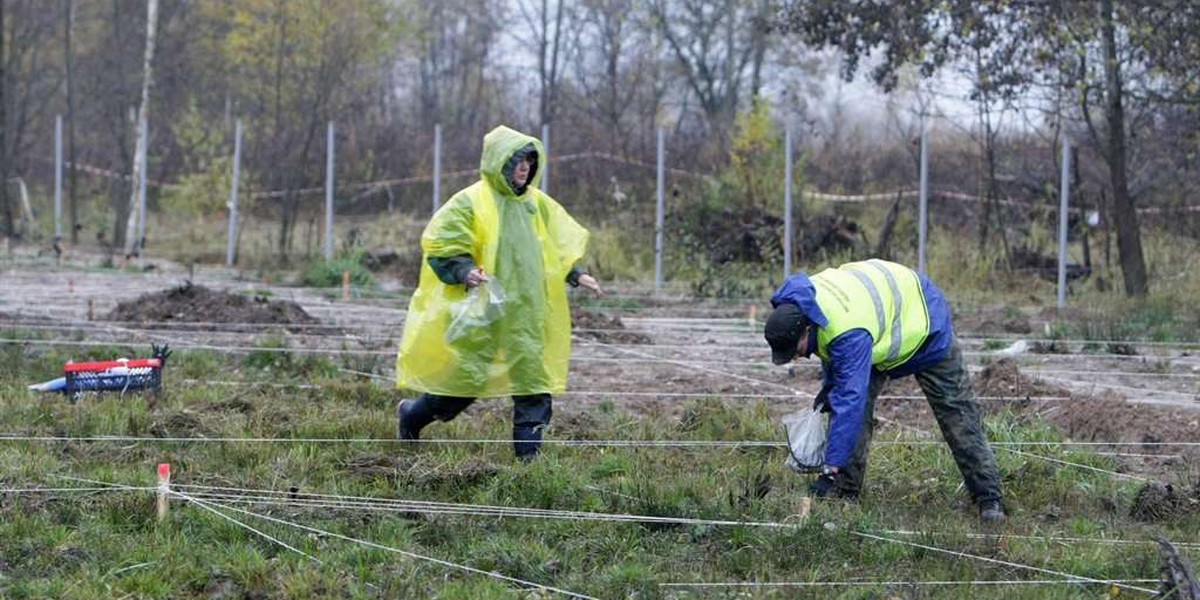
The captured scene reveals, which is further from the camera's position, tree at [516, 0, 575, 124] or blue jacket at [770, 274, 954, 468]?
tree at [516, 0, 575, 124]

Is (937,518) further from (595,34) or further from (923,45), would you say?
(595,34)

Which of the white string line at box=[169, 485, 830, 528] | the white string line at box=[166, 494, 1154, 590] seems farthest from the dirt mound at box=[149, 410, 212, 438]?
the white string line at box=[166, 494, 1154, 590]

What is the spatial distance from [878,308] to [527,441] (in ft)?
6.36

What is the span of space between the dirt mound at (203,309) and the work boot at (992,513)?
711 centimetres

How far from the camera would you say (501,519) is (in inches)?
225

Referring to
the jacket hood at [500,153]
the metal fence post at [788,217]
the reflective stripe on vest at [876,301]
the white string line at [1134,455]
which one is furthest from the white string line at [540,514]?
the metal fence post at [788,217]

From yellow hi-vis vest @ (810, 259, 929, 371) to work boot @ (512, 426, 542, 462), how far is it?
5.46 ft

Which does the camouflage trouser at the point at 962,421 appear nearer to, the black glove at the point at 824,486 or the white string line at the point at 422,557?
the black glove at the point at 824,486

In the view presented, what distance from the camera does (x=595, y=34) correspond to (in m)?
32.5

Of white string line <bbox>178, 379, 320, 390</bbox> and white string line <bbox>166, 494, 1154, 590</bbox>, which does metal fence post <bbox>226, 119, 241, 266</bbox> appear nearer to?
white string line <bbox>178, 379, 320, 390</bbox>

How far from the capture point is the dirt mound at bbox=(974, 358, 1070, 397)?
874cm

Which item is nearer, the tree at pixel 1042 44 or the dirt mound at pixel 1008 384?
the dirt mound at pixel 1008 384

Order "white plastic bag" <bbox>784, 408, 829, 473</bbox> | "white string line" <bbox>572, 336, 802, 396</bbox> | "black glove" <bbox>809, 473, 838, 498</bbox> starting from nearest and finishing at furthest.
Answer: "black glove" <bbox>809, 473, 838, 498</bbox>
"white plastic bag" <bbox>784, 408, 829, 473</bbox>
"white string line" <bbox>572, 336, 802, 396</bbox>

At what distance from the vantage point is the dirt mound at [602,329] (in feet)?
39.1
